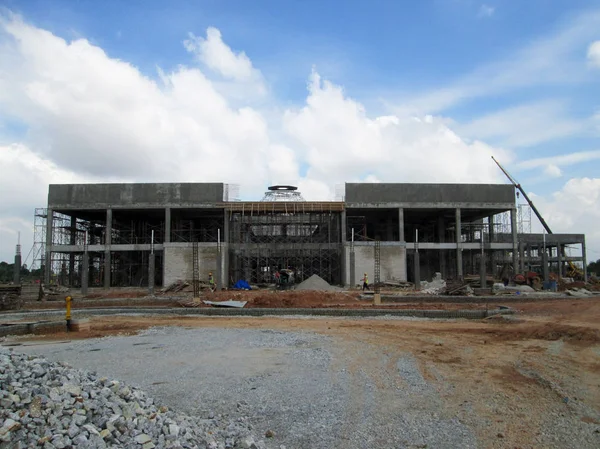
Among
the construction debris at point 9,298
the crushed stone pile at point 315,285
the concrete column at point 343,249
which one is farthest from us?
the concrete column at point 343,249

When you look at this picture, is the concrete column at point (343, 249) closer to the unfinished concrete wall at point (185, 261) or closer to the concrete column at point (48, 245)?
the unfinished concrete wall at point (185, 261)

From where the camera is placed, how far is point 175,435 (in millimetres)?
4520

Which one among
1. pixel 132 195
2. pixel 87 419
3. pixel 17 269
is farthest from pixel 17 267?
pixel 87 419

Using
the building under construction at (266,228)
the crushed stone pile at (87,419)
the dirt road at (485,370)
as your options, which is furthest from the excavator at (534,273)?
the crushed stone pile at (87,419)

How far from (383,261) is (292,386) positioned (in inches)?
1233

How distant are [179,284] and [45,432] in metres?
31.8

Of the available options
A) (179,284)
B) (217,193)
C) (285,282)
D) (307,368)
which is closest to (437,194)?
(285,282)

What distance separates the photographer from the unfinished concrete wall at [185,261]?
37.3m

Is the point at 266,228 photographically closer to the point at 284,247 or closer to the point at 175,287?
the point at 284,247

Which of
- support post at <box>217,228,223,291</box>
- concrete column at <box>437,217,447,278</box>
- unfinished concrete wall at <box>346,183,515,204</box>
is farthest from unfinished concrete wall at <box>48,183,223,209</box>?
concrete column at <box>437,217,447,278</box>

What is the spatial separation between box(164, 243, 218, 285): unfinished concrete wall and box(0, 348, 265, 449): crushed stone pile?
32.1 metres

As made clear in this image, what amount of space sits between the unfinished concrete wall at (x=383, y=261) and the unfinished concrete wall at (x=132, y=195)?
1172 cm

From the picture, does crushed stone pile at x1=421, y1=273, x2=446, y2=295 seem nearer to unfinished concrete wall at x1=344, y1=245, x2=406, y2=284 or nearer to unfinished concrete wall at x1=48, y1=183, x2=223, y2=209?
unfinished concrete wall at x1=344, y1=245, x2=406, y2=284

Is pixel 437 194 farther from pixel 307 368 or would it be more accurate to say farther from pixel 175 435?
pixel 175 435
